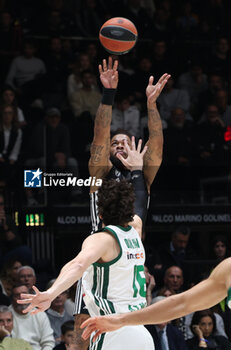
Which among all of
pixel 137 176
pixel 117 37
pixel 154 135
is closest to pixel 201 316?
pixel 154 135

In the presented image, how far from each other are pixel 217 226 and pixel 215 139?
A: 4.55 ft

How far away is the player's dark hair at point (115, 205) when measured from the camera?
4.95 m

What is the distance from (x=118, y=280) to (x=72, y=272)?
19.4 inches

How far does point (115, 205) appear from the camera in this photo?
195 inches

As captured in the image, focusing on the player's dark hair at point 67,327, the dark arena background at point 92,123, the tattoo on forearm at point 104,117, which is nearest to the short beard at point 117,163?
the tattoo on forearm at point 104,117

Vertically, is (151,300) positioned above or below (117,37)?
below

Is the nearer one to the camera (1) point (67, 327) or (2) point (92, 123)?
(1) point (67, 327)

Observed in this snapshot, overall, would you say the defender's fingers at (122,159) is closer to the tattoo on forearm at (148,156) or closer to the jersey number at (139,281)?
the tattoo on forearm at (148,156)

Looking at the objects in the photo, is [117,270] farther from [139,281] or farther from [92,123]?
[92,123]

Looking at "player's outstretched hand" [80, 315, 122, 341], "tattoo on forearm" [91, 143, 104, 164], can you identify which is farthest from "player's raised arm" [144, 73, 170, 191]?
"player's outstretched hand" [80, 315, 122, 341]

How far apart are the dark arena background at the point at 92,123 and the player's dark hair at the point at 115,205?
4.08 metres

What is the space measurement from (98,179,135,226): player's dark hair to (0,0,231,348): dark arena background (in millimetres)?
4080

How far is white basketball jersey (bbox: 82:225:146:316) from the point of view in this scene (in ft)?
16.0

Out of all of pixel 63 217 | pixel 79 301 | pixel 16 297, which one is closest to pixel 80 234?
pixel 63 217
